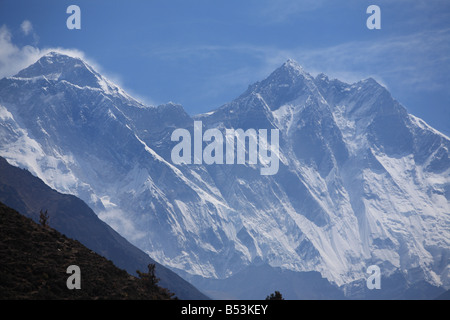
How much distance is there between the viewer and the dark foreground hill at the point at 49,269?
70.7 meters

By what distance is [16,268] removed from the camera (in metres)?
72.9

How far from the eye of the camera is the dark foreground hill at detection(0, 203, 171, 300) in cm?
7069

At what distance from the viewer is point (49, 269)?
2948 inches
